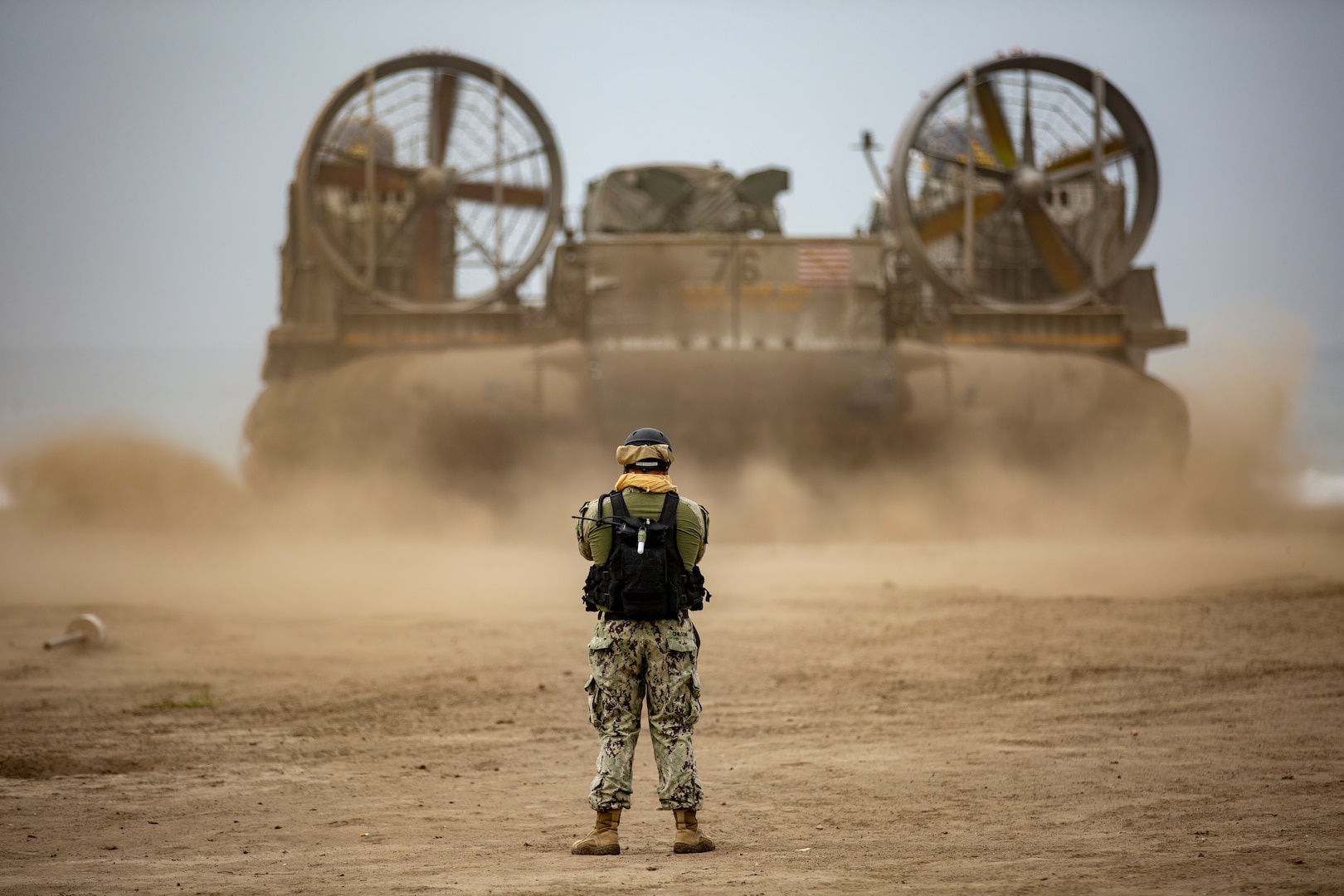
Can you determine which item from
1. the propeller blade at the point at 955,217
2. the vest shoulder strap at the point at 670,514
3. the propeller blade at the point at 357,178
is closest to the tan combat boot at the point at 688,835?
the vest shoulder strap at the point at 670,514

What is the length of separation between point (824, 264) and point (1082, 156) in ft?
8.94

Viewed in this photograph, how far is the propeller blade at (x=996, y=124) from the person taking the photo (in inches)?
552

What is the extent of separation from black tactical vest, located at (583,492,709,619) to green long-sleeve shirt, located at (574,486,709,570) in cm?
1

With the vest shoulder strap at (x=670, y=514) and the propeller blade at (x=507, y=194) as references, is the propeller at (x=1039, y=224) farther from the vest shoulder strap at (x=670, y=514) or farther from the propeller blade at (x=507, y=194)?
the vest shoulder strap at (x=670, y=514)

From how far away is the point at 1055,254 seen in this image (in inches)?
564

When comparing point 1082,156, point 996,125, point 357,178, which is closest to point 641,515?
point 357,178

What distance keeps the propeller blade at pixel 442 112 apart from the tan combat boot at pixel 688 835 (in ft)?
34.6

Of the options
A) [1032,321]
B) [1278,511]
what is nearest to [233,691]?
[1032,321]

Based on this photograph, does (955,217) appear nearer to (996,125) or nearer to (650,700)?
(996,125)

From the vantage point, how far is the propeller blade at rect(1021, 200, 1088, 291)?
14156mm

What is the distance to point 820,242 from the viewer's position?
1334 cm

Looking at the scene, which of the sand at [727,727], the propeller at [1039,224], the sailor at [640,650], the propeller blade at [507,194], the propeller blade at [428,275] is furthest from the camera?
the propeller blade at [428,275]

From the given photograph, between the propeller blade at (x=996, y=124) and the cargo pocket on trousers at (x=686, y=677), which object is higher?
the propeller blade at (x=996, y=124)

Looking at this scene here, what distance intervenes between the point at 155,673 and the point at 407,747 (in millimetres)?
1872
